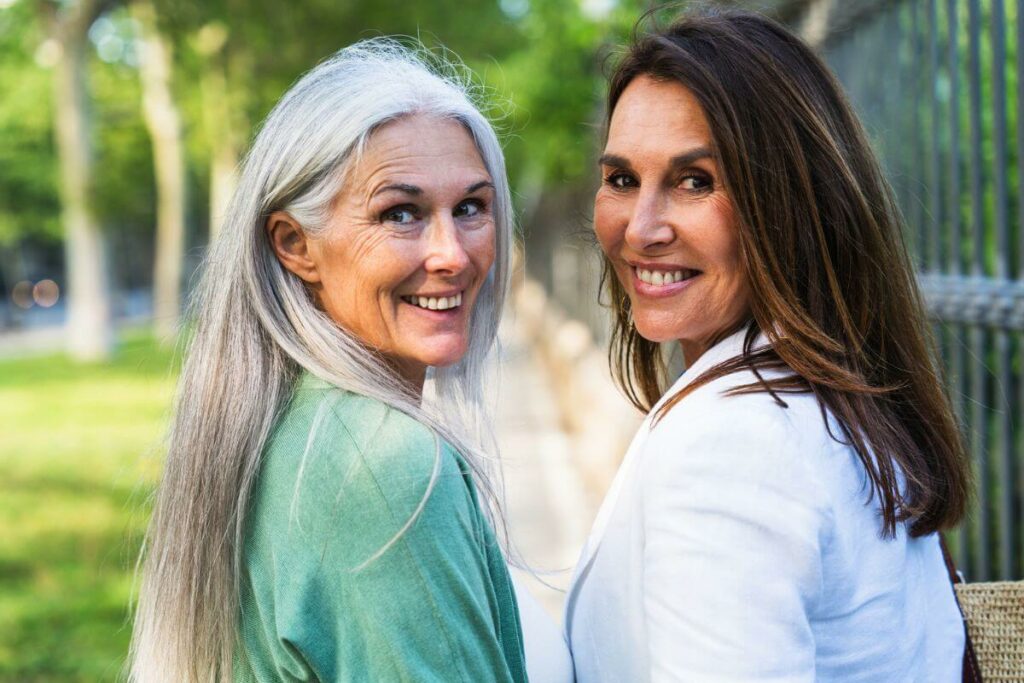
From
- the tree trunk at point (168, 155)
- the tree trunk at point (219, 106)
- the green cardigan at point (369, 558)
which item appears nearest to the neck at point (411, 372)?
the green cardigan at point (369, 558)

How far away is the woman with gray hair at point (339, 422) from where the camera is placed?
72.7 inches

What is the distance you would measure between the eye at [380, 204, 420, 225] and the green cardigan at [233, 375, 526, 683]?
0.38m

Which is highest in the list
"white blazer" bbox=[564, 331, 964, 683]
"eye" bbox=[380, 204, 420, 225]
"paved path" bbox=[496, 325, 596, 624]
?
"eye" bbox=[380, 204, 420, 225]

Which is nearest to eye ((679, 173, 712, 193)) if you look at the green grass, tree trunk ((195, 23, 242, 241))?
the green grass

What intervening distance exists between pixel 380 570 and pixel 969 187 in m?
2.64

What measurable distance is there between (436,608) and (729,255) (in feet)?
2.73

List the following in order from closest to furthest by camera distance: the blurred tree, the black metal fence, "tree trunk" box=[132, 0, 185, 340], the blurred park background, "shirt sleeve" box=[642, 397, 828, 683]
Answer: "shirt sleeve" box=[642, 397, 828, 683]
the black metal fence
the blurred park background
the blurred tree
"tree trunk" box=[132, 0, 185, 340]

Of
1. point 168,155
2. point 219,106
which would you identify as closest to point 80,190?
point 219,106

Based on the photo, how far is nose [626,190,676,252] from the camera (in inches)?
85.4

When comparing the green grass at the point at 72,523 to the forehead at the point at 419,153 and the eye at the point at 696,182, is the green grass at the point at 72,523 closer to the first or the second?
the forehead at the point at 419,153

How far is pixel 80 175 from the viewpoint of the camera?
23.4 meters

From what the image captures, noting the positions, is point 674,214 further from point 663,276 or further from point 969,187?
point 969,187

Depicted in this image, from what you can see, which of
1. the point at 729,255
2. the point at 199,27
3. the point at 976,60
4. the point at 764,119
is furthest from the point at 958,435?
the point at 199,27

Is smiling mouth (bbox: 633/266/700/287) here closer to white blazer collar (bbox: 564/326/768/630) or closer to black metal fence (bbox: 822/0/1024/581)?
white blazer collar (bbox: 564/326/768/630)
